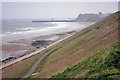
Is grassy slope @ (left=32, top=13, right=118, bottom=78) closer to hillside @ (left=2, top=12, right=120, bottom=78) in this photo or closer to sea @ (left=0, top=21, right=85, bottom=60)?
hillside @ (left=2, top=12, right=120, bottom=78)

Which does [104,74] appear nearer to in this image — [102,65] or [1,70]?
[102,65]

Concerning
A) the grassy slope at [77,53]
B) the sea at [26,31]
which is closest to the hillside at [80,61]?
the grassy slope at [77,53]

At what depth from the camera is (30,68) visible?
69.3 feet

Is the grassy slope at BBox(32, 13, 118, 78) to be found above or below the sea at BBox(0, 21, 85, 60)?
above

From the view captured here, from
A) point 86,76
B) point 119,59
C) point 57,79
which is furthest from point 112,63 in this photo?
point 57,79

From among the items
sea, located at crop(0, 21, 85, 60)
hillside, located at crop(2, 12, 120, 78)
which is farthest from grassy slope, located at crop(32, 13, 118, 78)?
sea, located at crop(0, 21, 85, 60)

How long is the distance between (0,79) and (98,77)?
56.1ft

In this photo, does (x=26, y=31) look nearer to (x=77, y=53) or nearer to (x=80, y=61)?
(x=77, y=53)

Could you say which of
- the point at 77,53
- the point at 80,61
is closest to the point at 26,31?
the point at 77,53

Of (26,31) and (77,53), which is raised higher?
(77,53)

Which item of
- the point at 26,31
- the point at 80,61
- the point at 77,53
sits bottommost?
the point at 26,31

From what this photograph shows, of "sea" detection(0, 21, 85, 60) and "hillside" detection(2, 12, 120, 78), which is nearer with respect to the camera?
"hillside" detection(2, 12, 120, 78)

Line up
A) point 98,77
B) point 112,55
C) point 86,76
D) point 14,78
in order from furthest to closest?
point 14,78 < point 112,55 < point 86,76 < point 98,77

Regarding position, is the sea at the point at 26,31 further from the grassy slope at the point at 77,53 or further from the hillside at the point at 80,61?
the grassy slope at the point at 77,53
